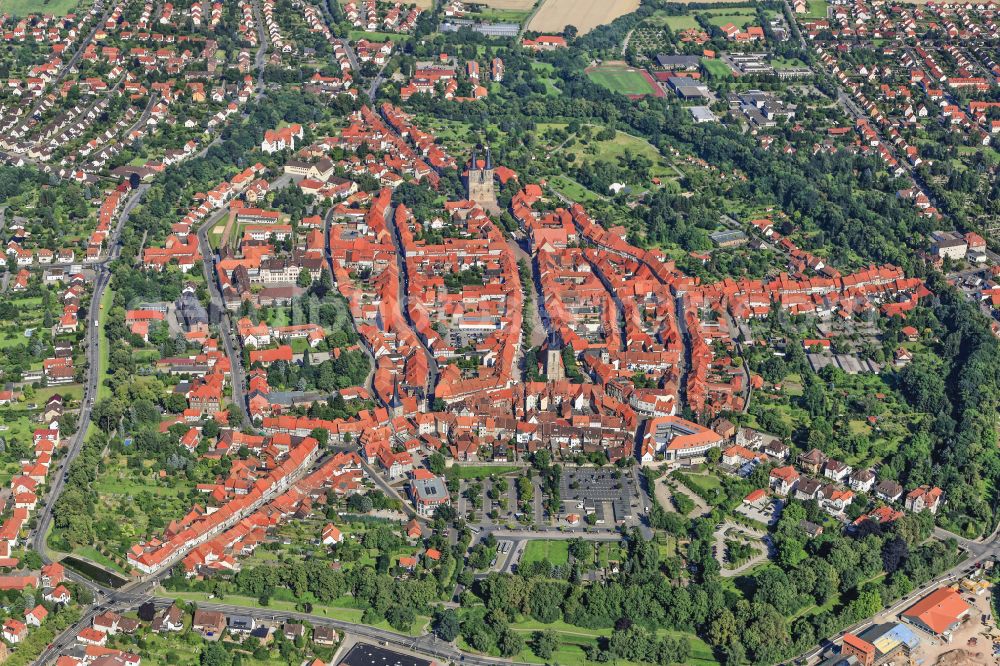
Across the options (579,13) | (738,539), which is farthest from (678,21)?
(738,539)

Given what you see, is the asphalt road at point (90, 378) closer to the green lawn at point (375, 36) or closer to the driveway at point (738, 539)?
the driveway at point (738, 539)

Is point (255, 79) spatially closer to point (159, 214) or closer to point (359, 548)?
point (159, 214)

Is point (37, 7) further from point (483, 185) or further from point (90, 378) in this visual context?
point (90, 378)

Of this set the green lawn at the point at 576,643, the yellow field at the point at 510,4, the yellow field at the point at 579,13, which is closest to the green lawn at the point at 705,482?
the green lawn at the point at 576,643

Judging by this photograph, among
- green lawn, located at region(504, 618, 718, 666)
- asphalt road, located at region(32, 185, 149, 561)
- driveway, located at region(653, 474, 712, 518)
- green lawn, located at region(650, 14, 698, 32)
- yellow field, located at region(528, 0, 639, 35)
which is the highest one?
yellow field, located at region(528, 0, 639, 35)

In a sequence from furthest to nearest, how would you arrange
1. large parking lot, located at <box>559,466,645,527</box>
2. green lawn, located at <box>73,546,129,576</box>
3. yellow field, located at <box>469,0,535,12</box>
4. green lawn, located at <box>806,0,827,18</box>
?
yellow field, located at <box>469,0,535,12</box>, green lawn, located at <box>806,0,827,18</box>, large parking lot, located at <box>559,466,645,527</box>, green lawn, located at <box>73,546,129,576</box>

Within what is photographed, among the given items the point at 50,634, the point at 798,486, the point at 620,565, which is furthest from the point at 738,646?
the point at 50,634

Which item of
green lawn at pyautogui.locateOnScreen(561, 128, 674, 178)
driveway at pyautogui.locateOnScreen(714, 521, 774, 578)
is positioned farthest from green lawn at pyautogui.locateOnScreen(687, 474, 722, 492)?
green lawn at pyautogui.locateOnScreen(561, 128, 674, 178)

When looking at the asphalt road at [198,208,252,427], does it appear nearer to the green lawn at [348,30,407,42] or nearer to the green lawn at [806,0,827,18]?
the green lawn at [348,30,407,42]
